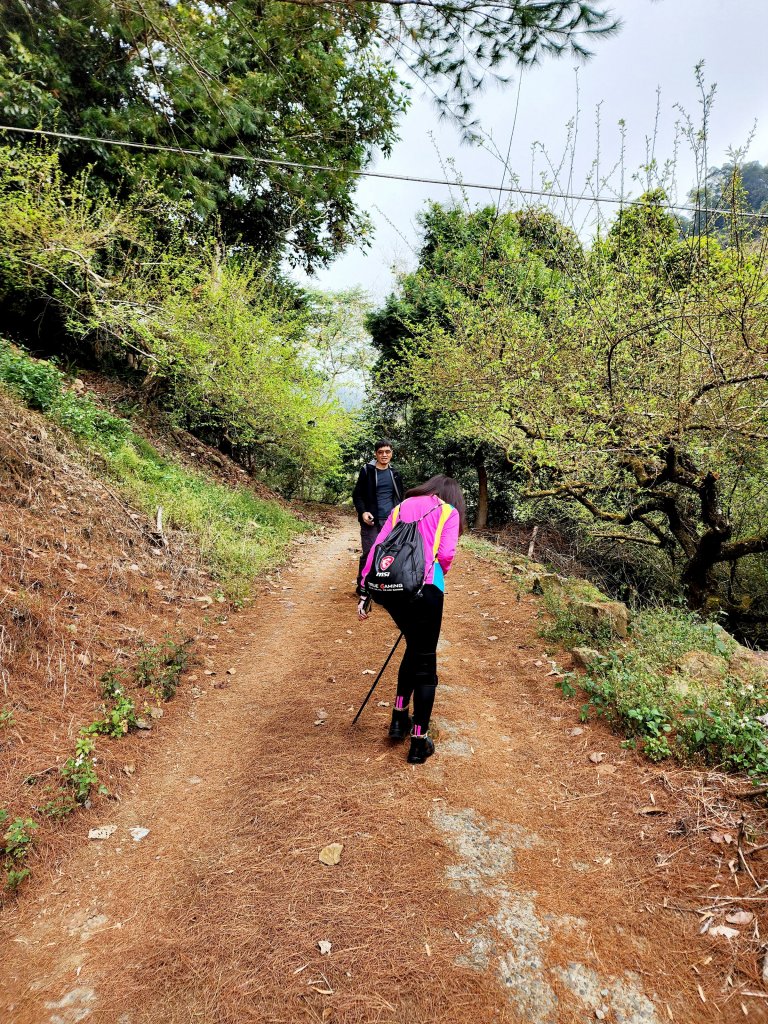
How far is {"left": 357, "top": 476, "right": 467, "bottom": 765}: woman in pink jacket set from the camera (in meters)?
3.09

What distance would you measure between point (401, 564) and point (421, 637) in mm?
570

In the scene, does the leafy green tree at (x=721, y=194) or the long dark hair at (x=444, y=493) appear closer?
the long dark hair at (x=444, y=493)

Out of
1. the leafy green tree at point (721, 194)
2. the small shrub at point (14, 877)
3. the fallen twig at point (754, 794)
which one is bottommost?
the small shrub at point (14, 877)

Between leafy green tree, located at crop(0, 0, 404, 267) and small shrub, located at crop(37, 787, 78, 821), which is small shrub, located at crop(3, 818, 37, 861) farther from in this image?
leafy green tree, located at crop(0, 0, 404, 267)

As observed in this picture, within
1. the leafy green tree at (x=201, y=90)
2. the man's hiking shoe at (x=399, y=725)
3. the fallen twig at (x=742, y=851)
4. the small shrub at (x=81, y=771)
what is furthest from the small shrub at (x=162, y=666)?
the leafy green tree at (x=201, y=90)

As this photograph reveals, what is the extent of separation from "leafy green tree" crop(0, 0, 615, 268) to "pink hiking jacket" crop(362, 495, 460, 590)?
463 centimetres

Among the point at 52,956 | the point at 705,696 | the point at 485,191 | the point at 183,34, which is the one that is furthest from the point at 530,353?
the point at 52,956

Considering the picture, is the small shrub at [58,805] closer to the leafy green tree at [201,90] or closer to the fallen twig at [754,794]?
the fallen twig at [754,794]

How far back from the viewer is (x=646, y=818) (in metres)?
2.71

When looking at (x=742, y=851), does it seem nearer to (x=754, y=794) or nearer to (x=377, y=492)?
(x=754, y=794)

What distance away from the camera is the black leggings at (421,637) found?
10.1 ft

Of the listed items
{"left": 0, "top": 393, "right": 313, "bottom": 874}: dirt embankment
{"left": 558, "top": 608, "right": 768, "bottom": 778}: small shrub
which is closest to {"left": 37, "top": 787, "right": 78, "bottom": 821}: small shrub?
{"left": 0, "top": 393, "right": 313, "bottom": 874}: dirt embankment

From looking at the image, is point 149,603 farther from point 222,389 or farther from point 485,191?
point 222,389

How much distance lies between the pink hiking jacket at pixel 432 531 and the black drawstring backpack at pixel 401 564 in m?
0.03
